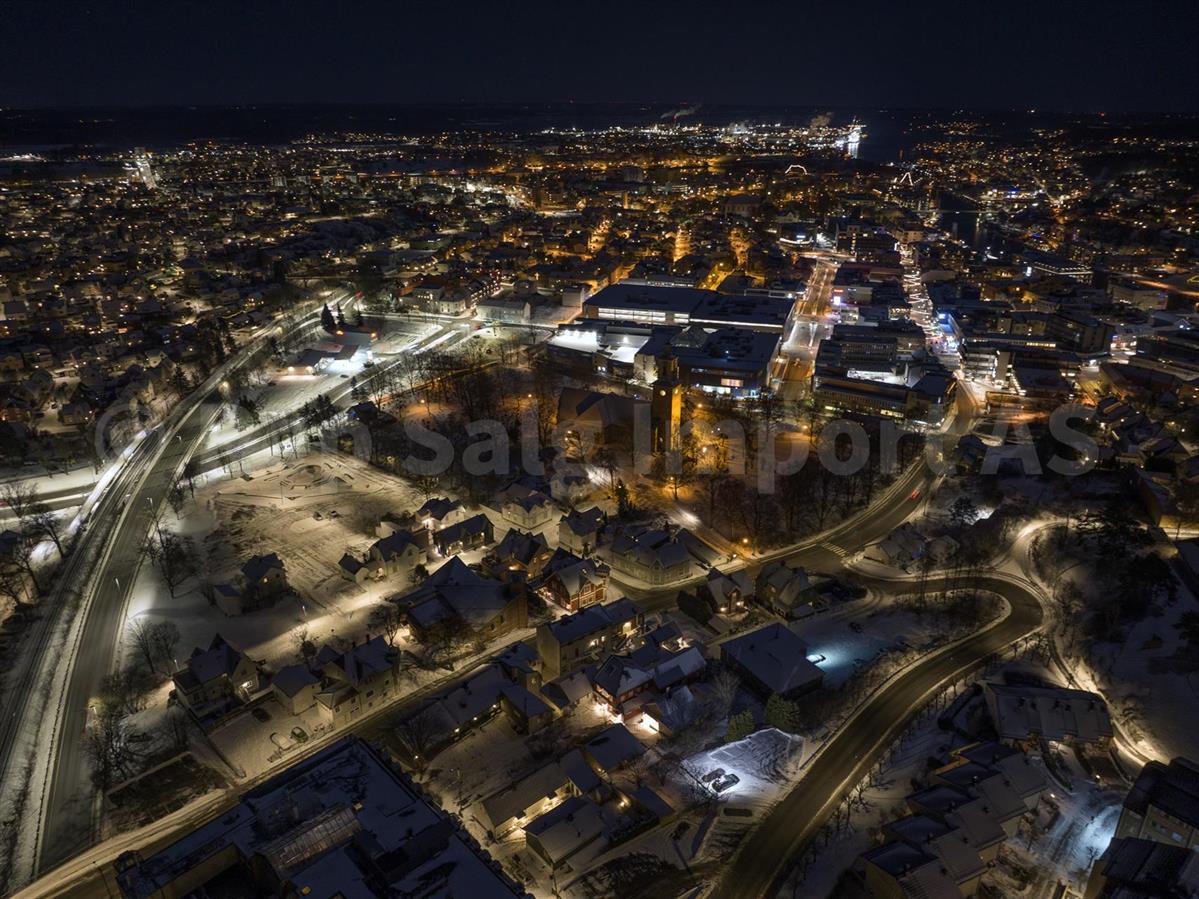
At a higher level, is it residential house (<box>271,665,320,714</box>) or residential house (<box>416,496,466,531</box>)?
residential house (<box>271,665,320,714</box>)

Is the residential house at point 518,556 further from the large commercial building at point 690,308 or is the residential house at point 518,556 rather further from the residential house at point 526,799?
the large commercial building at point 690,308

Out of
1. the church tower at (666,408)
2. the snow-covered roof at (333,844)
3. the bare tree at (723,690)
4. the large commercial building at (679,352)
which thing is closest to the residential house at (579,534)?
the church tower at (666,408)

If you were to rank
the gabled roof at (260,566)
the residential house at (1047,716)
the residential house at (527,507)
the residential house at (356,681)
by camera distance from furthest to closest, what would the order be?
the residential house at (527,507)
the gabled roof at (260,566)
the residential house at (356,681)
the residential house at (1047,716)

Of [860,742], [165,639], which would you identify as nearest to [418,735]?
[165,639]

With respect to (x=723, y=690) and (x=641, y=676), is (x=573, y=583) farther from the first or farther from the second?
(x=723, y=690)

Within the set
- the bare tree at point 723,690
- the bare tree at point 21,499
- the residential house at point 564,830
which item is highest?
the residential house at point 564,830

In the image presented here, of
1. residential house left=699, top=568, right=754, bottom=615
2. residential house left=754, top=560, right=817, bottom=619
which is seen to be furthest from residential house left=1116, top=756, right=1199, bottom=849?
residential house left=699, top=568, right=754, bottom=615

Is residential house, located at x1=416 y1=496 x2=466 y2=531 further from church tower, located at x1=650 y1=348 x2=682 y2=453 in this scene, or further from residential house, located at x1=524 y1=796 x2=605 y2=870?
residential house, located at x1=524 y1=796 x2=605 y2=870
